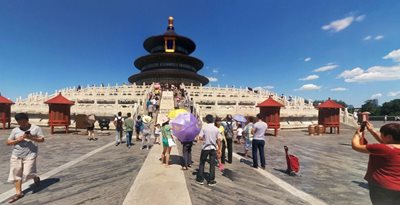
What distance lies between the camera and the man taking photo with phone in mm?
5484

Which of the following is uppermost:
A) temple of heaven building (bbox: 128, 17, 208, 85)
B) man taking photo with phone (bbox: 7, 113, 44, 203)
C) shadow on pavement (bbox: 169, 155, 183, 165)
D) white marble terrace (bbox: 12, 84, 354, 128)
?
temple of heaven building (bbox: 128, 17, 208, 85)

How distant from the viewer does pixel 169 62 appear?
58.2m

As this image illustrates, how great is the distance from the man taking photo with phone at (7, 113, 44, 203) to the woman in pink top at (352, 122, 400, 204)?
247 inches

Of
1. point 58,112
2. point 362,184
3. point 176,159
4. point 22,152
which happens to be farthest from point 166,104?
point 362,184

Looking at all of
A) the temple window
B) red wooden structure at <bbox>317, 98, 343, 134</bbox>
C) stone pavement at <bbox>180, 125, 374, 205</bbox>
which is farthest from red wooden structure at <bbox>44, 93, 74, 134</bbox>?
the temple window

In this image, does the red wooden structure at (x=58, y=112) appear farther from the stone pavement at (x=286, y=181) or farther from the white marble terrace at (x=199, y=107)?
the stone pavement at (x=286, y=181)

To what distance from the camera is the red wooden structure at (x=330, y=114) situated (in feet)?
67.9

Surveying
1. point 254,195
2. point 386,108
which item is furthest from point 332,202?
point 386,108

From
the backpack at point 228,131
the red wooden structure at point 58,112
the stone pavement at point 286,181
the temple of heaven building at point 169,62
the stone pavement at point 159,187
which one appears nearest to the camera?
the stone pavement at point 159,187

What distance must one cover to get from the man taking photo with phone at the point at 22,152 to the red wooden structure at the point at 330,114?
2033cm

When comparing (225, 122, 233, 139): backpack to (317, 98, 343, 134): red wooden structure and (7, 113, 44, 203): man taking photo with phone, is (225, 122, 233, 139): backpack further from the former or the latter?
(317, 98, 343, 134): red wooden structure

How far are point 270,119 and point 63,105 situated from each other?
1482 cm

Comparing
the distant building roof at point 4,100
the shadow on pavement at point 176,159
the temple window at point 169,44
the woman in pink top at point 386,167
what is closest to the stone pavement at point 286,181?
the shadow on pavement at point 176,159

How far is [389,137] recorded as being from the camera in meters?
3.45
